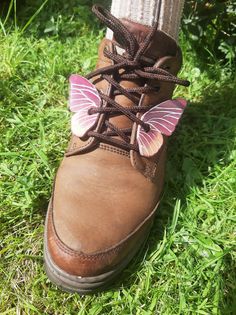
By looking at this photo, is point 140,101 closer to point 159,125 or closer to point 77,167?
point 159,125

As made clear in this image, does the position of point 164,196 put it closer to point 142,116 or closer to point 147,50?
point 142,116

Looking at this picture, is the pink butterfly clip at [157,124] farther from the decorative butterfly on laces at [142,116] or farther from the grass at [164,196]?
the grass at [164,196]

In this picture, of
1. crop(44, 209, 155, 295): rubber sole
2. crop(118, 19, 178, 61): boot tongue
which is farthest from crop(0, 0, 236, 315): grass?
crop(118, 19, 178, 61): boot tongue

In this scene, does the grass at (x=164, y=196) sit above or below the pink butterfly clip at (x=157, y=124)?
below

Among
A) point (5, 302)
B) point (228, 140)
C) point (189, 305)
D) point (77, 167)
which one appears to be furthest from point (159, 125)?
point (5, 302)

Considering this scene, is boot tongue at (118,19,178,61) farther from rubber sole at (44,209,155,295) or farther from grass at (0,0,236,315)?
rubber sole at (44,209,155,295)

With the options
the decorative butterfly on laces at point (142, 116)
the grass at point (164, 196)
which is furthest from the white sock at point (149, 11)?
the grass at point (164, 196)
